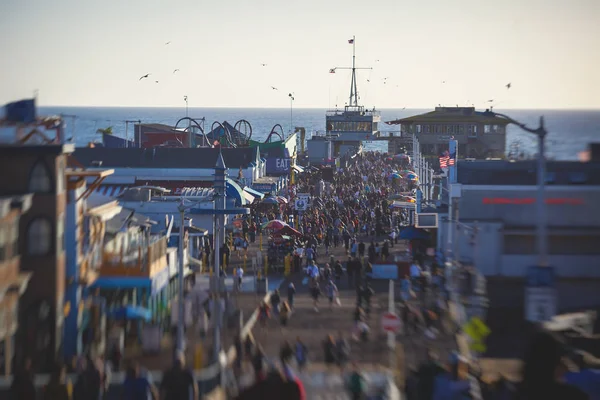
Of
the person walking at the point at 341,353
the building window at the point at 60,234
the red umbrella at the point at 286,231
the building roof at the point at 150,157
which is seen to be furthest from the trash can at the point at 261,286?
the building roof at the point at 150,157

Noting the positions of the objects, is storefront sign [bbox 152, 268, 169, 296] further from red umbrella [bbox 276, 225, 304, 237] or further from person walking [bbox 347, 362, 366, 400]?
red umbrella [bbox 276, 225, 304, 237]

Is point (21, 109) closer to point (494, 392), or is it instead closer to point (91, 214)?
point (91, 214)

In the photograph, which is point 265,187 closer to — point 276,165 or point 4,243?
point 276,165

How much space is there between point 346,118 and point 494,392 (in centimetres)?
9229

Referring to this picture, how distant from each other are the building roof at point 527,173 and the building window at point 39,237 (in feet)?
62.6

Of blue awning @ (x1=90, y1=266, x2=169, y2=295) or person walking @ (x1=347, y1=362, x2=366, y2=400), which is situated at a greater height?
blue awning @ (x1=90, y1=266, x2=169, y2=295)

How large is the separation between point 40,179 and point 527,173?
67.2 ft

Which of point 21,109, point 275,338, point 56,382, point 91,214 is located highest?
point 21,109

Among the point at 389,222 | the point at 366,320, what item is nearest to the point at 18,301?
the point at 366,320

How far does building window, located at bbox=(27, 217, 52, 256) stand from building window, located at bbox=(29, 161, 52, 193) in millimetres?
550

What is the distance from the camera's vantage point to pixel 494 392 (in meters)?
13.6

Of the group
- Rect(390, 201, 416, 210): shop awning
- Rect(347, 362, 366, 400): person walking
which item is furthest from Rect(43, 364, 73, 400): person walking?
Rect(390, 201, 416, 210): shop awning

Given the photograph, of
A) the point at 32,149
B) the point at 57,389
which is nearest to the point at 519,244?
the point at 32,149

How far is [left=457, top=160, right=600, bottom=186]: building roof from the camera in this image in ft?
104
